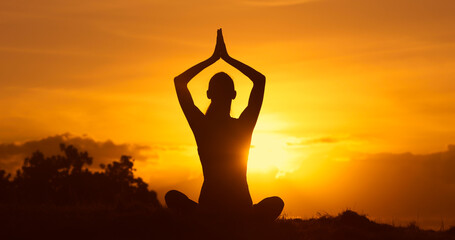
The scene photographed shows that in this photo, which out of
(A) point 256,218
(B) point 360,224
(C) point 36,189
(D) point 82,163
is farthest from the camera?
(D) point 82,163

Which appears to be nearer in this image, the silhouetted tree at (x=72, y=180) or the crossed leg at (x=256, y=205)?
the crossed leg at (x=256, y=205)

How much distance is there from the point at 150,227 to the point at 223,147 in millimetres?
2038

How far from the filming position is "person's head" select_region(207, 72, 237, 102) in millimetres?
13820

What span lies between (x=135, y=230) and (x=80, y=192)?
40695mm

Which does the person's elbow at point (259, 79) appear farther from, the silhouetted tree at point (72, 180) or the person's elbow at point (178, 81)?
the silhouetted tree at point (72, 180)

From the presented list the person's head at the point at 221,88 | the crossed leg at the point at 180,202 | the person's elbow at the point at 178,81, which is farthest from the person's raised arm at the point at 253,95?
the crossed leg at the point at 180,202

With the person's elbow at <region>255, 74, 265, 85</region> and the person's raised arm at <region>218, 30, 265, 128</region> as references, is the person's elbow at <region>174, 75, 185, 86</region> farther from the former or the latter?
the person's elbow at <region>255, 74, 265, 85</region>

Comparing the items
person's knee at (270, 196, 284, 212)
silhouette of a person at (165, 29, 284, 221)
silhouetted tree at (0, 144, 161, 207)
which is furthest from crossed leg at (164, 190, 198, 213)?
silhouetted tree at (0, 144, 161, 207)

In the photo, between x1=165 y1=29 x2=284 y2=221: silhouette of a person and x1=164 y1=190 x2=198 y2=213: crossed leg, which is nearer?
x1=165 y1=29 x2=284 y2=221: silhouette of a person

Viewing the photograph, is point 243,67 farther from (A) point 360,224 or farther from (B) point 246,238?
(A) point 360,224

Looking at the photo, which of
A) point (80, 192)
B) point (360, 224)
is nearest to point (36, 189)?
point (80, 192)

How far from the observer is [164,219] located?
13.3 m

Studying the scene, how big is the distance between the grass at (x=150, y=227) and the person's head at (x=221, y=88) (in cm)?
232

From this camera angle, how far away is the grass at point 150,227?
12.8 meters
